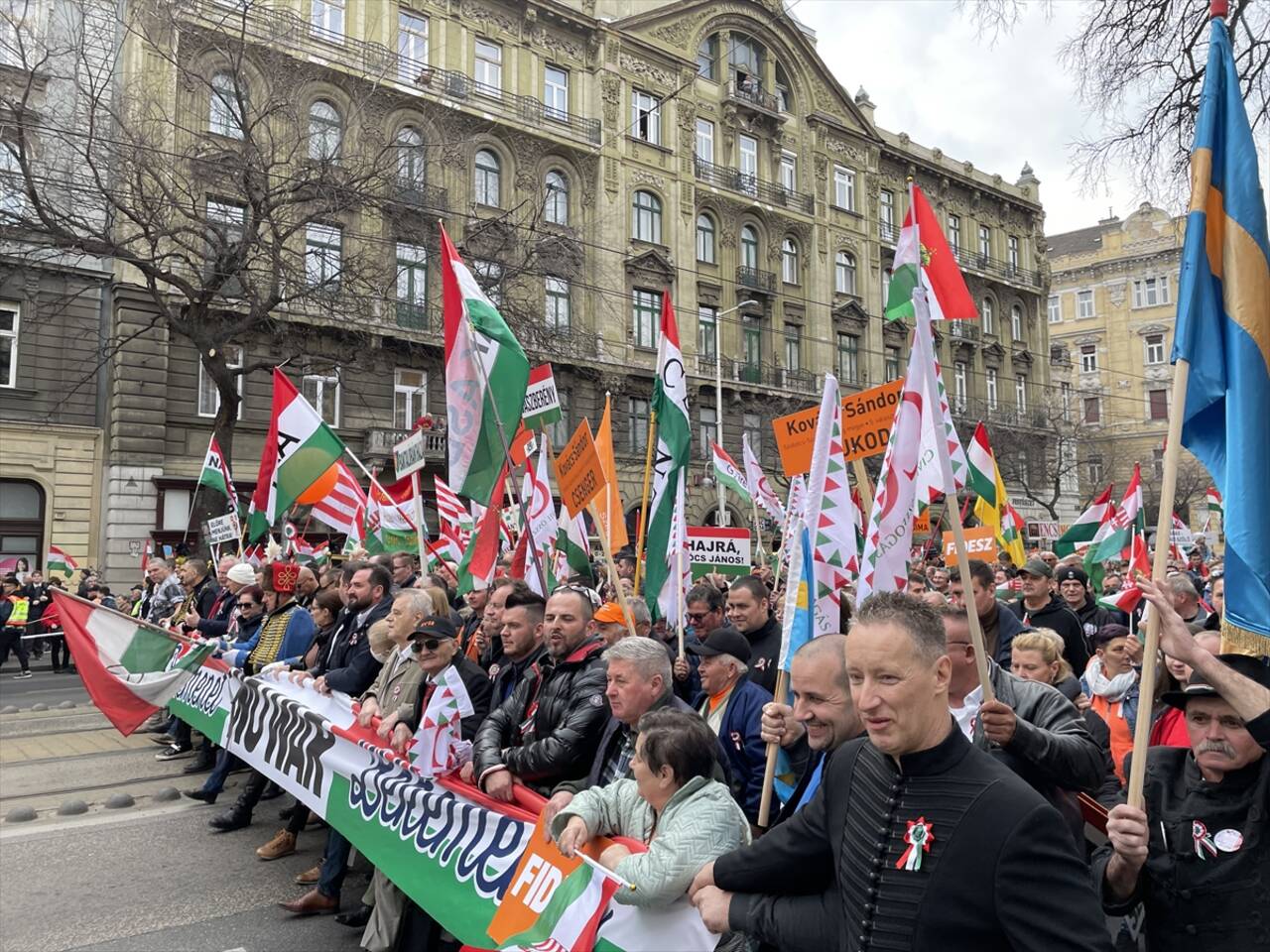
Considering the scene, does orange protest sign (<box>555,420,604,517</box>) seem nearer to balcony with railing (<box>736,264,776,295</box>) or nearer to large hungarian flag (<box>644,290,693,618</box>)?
large hungarian flag (<box>644,290,693,618</box>)

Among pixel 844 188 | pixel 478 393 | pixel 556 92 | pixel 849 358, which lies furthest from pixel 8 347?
pixel 844 188

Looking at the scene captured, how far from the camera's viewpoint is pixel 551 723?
4430 millimetres

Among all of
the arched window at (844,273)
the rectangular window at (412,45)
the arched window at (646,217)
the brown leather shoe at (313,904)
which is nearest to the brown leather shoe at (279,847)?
the brown leather shoe at (313,904)

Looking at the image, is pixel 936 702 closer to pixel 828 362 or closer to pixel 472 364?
pixel 472 364

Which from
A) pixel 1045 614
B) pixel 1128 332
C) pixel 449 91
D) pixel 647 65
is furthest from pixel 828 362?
pixel 1045 614

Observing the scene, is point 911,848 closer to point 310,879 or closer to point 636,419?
point 310,879

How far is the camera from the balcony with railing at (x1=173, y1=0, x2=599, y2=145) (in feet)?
70.9

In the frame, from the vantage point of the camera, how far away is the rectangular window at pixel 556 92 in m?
31.3

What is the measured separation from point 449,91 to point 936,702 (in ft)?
96.3

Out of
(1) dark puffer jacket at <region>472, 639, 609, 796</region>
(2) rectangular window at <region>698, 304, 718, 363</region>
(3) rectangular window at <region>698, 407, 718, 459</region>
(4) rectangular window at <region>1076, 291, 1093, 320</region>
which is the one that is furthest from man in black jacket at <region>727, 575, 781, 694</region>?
(4) rectangular window at <region>1076, 291, 1093, 320</region>

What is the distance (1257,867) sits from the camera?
2367 mm

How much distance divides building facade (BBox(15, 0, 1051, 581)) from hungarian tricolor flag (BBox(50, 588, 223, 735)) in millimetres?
9670

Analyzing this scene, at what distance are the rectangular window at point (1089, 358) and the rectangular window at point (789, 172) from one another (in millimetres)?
30264

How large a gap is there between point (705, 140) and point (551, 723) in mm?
34833
